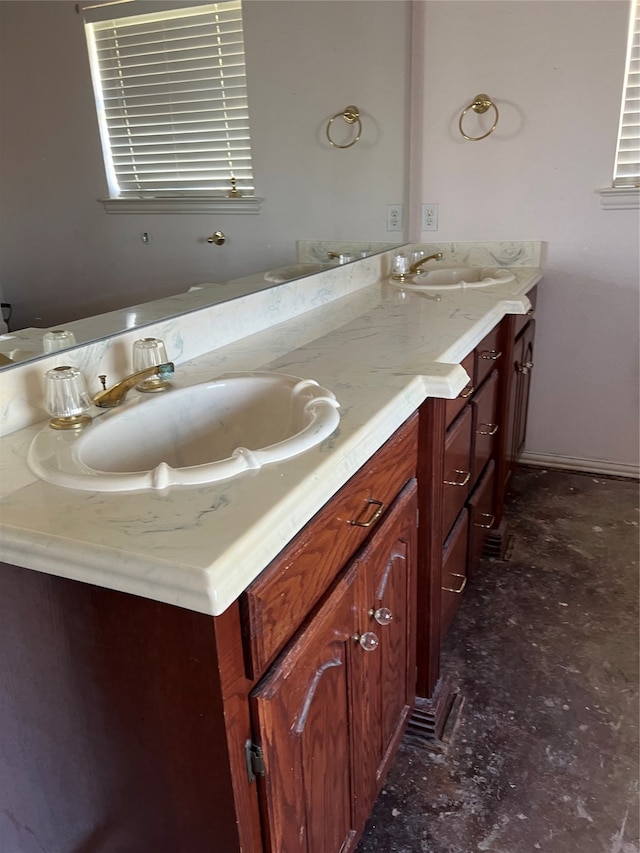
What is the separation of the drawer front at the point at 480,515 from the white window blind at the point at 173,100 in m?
1.00

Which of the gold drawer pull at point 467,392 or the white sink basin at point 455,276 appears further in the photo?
the white sink basin at point 455,276

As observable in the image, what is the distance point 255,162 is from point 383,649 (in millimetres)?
1053

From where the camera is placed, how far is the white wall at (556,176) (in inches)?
90.0

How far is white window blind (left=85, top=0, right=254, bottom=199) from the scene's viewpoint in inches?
43.3

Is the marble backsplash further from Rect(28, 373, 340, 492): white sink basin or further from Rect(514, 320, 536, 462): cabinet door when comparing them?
Rect(514, 320, 536, 462): cabinet door

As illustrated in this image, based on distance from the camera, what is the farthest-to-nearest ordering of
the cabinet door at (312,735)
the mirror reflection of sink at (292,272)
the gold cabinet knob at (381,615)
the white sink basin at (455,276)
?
the white sink basin at (455,276), the mirror reflection of sink at (292,272), the gold cabinet knob at (381,615), the cabinet door at (312,735)

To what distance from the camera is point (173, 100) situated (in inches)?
48.1

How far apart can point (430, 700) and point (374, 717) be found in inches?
16.6

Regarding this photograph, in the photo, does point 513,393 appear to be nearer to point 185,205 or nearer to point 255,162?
point 255,162

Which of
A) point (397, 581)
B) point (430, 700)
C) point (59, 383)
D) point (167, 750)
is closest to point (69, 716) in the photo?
point (167, 750)

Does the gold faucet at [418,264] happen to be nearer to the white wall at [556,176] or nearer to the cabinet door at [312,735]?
the white wall at [556,176]

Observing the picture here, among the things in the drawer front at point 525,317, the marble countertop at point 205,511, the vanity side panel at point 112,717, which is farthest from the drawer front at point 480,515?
the vanity side panel at point 112,717

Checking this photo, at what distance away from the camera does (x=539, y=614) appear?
6.17ft

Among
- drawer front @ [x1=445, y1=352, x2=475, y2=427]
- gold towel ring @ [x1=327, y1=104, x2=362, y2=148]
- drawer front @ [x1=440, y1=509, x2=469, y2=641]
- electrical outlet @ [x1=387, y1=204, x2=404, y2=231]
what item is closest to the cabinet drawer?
drawer front @ [x1=445, y1=352, x2=475, y2=427]
